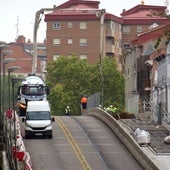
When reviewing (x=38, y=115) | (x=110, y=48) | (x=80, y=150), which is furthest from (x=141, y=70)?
(x=110, y=48)

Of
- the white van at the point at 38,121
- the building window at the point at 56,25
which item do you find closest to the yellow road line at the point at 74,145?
the white van at the point at 38,121

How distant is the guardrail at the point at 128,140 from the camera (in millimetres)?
48362

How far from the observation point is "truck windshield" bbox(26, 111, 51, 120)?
208 feet

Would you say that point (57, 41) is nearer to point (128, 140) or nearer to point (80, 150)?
point (128, 140)

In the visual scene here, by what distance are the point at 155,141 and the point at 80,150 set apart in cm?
554

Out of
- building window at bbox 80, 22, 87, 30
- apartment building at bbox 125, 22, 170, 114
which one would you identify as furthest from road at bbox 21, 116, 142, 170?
building window at bbox 80, 22, 87, 30

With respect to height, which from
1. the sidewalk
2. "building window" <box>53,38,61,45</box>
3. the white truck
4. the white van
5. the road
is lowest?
the road

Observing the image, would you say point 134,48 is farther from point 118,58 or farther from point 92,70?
point 118,58

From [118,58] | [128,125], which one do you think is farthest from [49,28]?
[128,125]

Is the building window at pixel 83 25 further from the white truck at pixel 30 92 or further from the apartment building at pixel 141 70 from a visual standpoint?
the white truck at pixel 30 92

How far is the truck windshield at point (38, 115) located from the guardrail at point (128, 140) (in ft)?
16.4

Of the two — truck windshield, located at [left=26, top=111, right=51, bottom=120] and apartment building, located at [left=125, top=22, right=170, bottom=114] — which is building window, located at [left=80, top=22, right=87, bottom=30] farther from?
truck windshield, located at [left=26, top=111, right=51, bottom=120]

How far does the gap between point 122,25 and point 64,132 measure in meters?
127

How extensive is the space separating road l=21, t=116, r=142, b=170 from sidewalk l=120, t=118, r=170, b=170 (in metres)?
1.18
